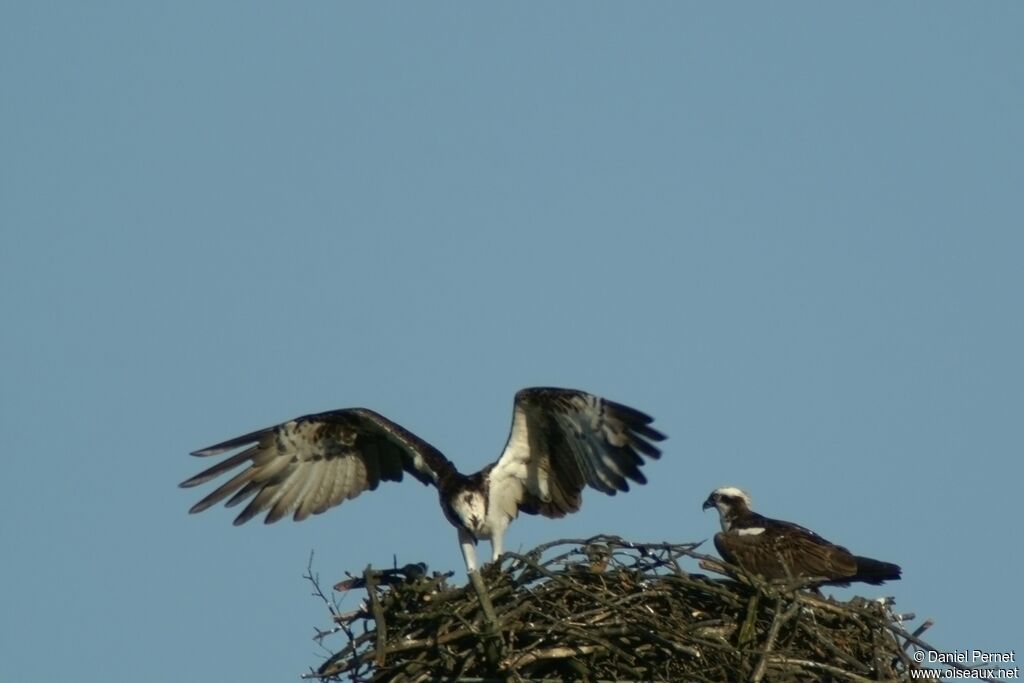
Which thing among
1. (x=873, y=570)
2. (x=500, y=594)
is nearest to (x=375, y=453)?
(x=500, y=594)

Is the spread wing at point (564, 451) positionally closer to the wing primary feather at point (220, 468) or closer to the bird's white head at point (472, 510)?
the bird's white head at point (472, 510)

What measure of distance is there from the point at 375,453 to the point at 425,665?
3.25 metres

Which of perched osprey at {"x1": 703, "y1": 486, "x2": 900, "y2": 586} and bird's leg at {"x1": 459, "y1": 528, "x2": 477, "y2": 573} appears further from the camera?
bird's leg at {"x1": 459, "y1": 528, "x2": 477, "y2": 573}

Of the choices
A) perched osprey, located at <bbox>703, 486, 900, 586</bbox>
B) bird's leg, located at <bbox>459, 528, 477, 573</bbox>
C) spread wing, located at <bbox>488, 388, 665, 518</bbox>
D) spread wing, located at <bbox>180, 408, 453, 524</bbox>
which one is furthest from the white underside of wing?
perched osprey, located at <bbox>703, 486, 900, 586</bbox>

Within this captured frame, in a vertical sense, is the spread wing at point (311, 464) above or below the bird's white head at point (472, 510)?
above

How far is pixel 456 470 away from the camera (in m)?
12.2

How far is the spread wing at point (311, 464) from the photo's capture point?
12.6 metres

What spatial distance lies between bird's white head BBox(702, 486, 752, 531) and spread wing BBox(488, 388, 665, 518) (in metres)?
0.64

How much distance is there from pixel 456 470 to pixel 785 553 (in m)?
2.51

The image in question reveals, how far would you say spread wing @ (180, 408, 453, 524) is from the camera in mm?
12633

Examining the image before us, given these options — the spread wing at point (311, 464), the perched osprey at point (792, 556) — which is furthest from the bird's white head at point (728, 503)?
the spread wing at point (311, 464)

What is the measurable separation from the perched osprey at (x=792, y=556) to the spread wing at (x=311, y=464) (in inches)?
98.7

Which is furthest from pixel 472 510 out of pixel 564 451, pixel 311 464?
pixel 311 464

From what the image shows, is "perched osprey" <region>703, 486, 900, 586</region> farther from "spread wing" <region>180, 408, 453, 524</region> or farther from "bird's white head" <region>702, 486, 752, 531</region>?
"spread wing" <region>180, 408, 453, 524</region>
